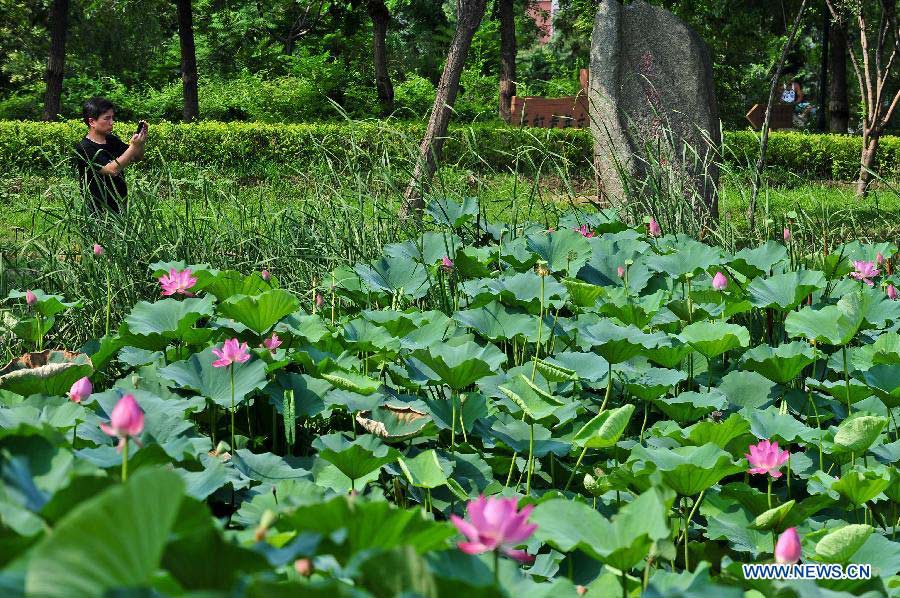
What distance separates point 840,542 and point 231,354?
116 centimetres

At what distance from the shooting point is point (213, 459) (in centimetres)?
146

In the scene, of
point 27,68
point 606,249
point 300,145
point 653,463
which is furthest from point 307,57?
point 653,463

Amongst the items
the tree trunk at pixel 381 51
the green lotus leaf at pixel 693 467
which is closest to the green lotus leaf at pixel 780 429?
the green lotus leaf at pixel 693 467

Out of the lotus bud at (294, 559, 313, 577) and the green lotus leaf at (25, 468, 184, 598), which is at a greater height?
the green lotus leaf at (25, 468, 184, 598)

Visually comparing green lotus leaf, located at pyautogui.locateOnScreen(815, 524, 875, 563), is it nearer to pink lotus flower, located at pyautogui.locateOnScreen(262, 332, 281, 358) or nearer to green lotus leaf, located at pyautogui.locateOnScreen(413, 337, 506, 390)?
green lotus leaf, located at pyautogui.locateOnScreen(413, 337, 506, 390)

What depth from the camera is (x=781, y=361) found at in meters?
2.21

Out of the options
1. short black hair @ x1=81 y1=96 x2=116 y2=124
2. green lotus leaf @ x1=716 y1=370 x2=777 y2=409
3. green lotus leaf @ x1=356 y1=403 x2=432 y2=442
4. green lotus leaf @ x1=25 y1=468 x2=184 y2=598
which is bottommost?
green lotus leaf @ x1=716 y1=370 x2=777 y2=409

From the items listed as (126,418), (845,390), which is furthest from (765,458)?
(126,418)

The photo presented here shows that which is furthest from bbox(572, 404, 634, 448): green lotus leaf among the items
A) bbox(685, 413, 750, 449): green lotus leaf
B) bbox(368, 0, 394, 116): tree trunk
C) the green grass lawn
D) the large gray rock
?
bbox(368, 0, 394, 116): tree trunk

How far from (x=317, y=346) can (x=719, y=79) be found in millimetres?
20165

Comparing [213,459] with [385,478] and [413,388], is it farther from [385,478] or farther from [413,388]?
[413,388]

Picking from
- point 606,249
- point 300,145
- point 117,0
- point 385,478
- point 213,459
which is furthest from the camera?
point 117,0

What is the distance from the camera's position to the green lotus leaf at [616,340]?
6.97 feet

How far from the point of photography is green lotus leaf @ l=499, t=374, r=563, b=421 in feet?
6.14
